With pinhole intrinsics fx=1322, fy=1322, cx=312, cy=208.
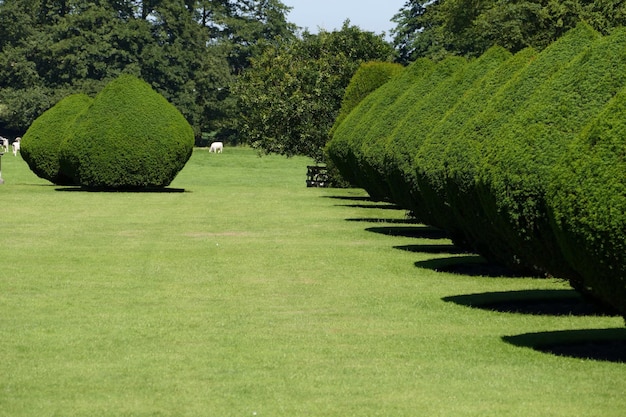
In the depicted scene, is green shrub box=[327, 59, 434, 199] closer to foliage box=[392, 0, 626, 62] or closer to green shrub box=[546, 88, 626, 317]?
foliage box=[392, 0, 626, 62]

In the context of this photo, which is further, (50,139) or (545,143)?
(50,139)

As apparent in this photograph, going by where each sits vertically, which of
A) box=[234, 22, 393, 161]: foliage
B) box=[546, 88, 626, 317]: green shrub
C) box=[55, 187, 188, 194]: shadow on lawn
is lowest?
box=[55, 187, 188, 194]: shadow on lawn

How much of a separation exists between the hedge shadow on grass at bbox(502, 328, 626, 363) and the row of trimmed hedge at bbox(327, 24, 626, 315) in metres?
0.55

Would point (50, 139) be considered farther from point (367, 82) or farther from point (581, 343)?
point (581, 343)

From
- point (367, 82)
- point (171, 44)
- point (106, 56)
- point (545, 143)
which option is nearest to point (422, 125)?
point (545, 143)

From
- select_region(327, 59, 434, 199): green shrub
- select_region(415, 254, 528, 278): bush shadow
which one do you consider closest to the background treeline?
select_region(327, 59, 434, 199): green shrub

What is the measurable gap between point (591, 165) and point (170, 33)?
101 m

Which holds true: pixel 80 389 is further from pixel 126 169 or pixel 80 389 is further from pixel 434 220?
pixel 126 169

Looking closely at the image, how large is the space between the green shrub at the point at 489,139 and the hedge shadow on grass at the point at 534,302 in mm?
469

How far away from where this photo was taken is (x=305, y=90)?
5341cm

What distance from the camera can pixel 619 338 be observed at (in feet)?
43.7

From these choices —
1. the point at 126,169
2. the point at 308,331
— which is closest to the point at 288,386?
the point at 308,331

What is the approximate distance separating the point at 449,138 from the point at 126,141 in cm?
2711

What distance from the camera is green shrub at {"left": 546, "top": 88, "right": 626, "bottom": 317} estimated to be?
10719mm
